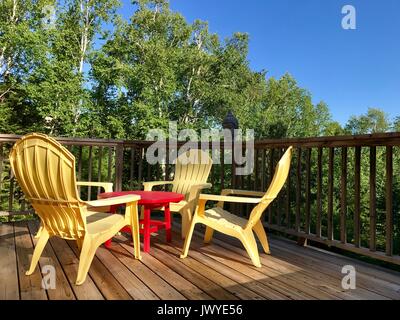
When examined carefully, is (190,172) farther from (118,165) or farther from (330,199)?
(330,199)

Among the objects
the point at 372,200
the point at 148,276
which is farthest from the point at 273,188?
the point at 148,276

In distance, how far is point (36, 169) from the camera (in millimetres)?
2160

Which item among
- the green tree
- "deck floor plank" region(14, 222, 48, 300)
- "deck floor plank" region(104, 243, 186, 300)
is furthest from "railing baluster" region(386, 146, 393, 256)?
the green tree

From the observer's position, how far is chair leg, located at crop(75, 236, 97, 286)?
2.08m

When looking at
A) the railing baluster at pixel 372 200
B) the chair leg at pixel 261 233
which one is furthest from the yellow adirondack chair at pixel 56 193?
the railing baluster at pixel 372 200

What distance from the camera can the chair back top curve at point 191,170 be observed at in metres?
3.70

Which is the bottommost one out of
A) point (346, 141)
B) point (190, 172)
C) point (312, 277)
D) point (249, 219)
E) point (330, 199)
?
point (312, 277)

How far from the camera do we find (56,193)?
84.0 inches

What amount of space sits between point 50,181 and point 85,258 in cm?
57

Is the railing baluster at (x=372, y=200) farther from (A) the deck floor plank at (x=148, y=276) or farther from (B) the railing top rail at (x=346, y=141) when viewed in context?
(A) the deck floor plank at (x=148, y=276)

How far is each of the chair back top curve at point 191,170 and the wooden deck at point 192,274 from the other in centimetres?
80

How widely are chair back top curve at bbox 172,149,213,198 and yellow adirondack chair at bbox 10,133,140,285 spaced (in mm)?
1496

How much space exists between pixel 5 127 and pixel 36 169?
536 inches
